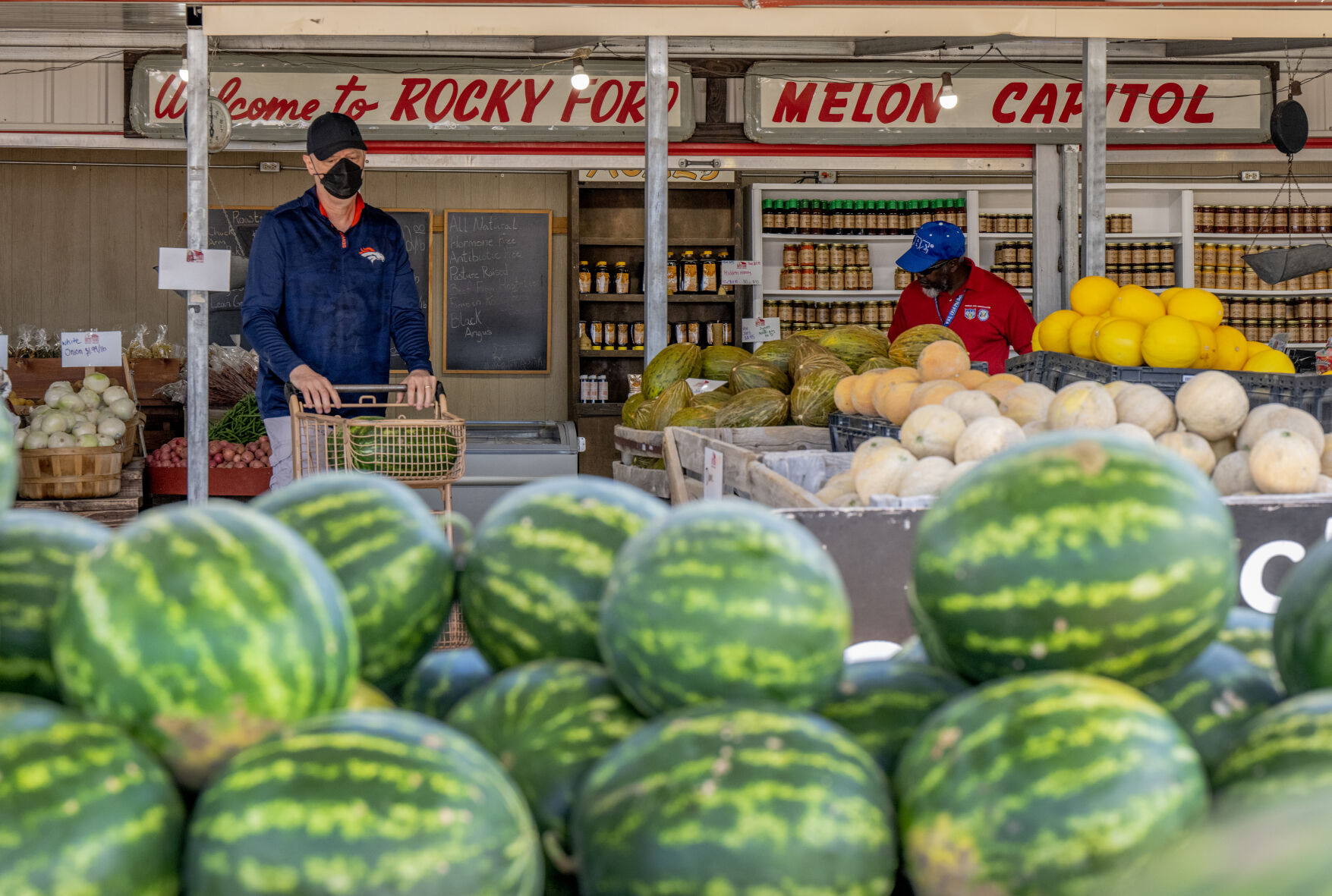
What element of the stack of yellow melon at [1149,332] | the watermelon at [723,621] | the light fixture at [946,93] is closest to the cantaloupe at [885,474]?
the stack of yellow melon at [1149,332]

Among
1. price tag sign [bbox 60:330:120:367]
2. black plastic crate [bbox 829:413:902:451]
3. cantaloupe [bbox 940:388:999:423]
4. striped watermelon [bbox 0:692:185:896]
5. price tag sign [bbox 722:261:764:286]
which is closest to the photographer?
striped watermelon [bbox 0:692:185:896]

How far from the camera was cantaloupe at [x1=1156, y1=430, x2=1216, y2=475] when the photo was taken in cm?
241

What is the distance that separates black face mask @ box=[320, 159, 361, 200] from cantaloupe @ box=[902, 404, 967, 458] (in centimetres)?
219

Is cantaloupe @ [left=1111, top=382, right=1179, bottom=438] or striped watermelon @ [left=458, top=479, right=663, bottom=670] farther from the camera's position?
cantaloupe @ [left=1111, top=382, right=1179, bottom=438]

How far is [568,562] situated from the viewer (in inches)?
34.7

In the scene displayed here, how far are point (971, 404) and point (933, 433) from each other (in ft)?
0.70

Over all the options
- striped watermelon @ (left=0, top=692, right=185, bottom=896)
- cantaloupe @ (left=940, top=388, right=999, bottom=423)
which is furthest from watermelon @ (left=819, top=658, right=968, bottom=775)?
cantaloupe @ (left=940, top=388, right=999, bottom=423)

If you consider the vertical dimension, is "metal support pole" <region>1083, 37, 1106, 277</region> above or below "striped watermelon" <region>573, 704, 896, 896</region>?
above

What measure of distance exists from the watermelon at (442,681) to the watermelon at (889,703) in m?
0.29

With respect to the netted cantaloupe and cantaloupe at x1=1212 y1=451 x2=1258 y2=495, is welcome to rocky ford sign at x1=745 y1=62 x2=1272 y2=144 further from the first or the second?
cantaloupe at x1=1212 y1=451 x2=1258 y2=495

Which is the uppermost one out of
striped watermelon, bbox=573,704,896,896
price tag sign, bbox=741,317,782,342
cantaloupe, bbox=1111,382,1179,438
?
price tag sign, bbox=741,317,782,342

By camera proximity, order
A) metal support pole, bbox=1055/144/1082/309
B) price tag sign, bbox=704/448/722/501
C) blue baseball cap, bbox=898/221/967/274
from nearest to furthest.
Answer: price tag sign, bbox=704/448/722/501
blue baseball cap, bbox=898/221/967/274
metal support pole, bbox=1055/144/1082/309

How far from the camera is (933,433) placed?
8.24ft

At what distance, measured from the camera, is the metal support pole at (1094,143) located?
14.6 feet
